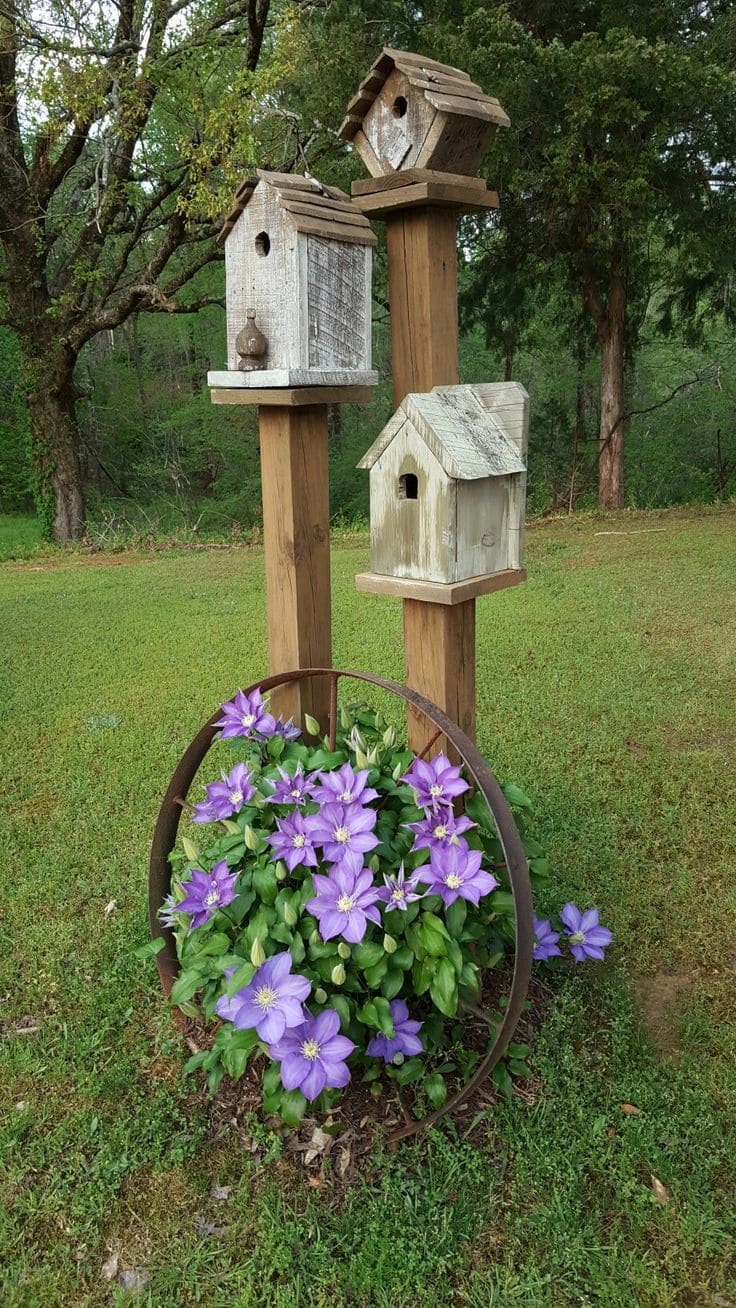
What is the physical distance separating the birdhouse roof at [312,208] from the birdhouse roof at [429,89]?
149mm

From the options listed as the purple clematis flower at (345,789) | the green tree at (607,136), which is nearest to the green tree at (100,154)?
the green tree at (607,136)

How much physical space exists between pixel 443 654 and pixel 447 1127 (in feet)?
3.37

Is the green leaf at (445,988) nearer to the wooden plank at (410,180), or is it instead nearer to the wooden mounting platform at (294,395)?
the wooden mounting platform at (294,395)

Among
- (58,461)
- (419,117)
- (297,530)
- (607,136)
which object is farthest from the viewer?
(58,461)

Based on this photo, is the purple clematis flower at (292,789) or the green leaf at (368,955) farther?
the purple clematis flower at (292,789)

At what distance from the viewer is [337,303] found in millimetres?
2074

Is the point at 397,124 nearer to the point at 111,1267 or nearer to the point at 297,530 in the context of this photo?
the point at 297,530

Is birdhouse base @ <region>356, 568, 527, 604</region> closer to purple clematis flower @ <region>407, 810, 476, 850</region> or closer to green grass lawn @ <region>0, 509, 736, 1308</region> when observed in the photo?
purple clematis flower @ <region>407, 810, 476, 850</region>

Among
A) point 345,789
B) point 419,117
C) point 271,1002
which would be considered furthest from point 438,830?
point 419,117

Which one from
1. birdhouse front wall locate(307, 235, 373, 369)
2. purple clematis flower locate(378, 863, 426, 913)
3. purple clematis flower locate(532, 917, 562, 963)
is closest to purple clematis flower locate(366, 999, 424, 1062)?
purple clematis flower locate(378, 863, 426, 913)

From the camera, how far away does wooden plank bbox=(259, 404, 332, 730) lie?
2100mm

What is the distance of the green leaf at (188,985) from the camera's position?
187 centimetres

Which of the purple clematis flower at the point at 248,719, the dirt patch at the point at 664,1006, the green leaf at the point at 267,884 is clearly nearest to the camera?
the green leaf at the point at 267,884

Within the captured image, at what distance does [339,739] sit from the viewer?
2.35 metres
